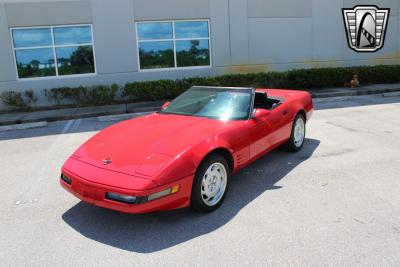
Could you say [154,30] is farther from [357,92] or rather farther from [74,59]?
[357,92]

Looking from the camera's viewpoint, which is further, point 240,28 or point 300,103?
point 240,28

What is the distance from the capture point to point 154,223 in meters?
3.87

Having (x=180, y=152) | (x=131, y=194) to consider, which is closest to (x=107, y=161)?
(x=131, y=194)

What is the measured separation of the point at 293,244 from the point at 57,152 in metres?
5.16

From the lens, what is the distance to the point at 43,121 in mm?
10438

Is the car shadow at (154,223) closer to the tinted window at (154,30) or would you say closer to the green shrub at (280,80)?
the green shrub at (280,80)

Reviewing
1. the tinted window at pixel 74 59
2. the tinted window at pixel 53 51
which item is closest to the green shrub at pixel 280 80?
the tinted window at pixel 74 59

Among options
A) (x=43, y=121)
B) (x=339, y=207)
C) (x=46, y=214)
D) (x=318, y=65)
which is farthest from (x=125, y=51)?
(x=339, y=207)

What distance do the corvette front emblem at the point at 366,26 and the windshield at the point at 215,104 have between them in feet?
39.2

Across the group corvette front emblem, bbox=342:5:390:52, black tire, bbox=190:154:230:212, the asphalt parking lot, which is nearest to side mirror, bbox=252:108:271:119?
the asphalt parking lot

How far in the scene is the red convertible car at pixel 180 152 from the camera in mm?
3523

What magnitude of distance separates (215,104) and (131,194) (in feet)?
6.97

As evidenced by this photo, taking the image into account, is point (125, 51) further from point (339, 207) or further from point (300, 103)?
point (339, 207)

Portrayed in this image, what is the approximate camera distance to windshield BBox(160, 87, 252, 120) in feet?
15.9
